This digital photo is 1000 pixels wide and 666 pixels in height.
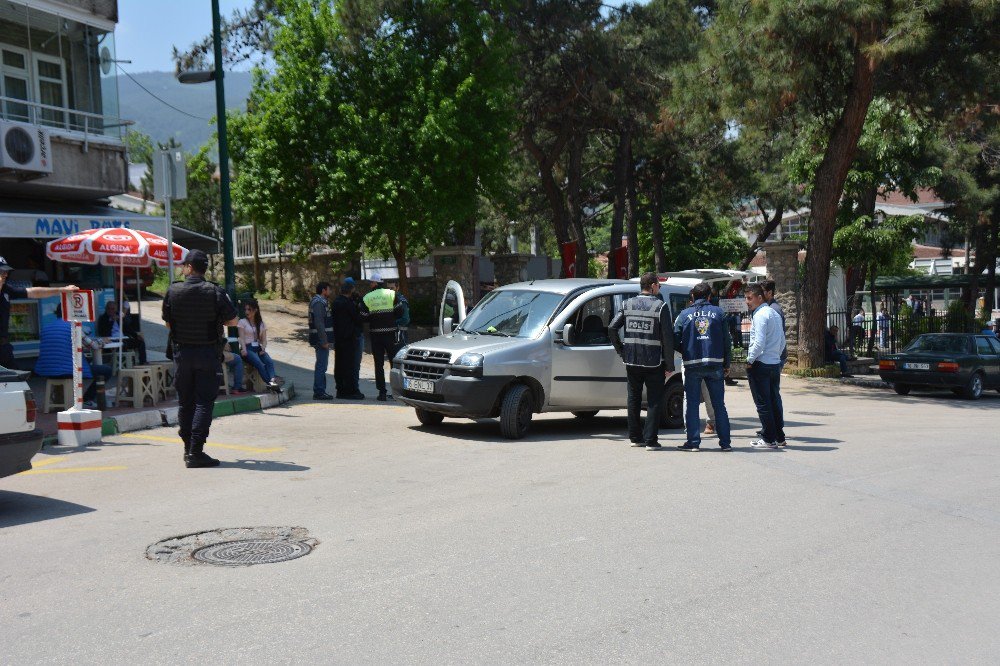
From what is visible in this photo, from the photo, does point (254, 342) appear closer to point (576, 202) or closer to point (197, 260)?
point (197, 260)

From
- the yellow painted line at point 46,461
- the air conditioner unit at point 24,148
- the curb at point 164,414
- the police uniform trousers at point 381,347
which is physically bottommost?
the yellow painted line at point 46,461

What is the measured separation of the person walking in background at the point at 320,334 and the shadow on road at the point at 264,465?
17.5ft

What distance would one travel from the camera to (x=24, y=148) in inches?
685

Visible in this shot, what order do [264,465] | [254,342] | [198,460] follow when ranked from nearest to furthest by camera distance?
1. [198,460]
2. [264,465]
3. [254,342]

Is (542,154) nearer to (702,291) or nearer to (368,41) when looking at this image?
(368,41)

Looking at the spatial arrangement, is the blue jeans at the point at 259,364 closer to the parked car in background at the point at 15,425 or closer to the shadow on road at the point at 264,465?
the shadow on road at the point at 264,465

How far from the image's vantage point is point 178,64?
27594mm

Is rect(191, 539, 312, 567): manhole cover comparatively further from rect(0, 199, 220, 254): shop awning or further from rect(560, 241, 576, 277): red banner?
rect(560, 241, 576, 277): red banner

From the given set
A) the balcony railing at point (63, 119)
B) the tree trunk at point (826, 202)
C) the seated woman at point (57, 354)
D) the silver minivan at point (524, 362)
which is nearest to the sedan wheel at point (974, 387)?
the tree trunk at point (826, 202)

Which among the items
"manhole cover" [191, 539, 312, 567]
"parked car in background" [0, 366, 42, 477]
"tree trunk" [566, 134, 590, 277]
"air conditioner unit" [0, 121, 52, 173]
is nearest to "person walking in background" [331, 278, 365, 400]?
"air conditioner unit" [0, 121, 52, 173]

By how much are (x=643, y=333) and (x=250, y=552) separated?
5477 mm

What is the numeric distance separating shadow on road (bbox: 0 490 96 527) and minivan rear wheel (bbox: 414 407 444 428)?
Result: 196 inches

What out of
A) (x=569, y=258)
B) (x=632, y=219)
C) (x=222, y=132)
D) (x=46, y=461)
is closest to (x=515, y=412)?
(x=46, y=461)

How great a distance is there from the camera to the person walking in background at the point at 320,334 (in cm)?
1509
